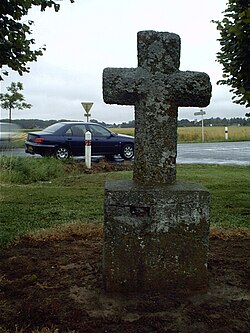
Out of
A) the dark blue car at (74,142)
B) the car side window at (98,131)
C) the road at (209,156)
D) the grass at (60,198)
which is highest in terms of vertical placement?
the car side window at (98,131)

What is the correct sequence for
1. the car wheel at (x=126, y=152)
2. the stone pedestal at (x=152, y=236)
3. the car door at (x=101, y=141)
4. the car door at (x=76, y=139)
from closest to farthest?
the stone pedestal at (x=152, y=236) < the car door at (x=76, y=139) < the car door at (x=101, y=141) < the car wheel at (x=126, y=152)

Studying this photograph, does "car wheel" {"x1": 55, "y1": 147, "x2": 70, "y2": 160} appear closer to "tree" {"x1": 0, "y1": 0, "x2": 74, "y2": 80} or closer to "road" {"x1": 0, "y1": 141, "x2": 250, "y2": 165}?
"road" {"x1": 0, "y1": 141, "x2": 250, "y2": 165}

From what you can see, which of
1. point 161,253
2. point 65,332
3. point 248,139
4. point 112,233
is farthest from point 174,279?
point 248,139

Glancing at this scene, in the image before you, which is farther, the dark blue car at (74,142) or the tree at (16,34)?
the dark blue car at (74,142)

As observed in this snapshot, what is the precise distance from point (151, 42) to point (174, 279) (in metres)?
1.71

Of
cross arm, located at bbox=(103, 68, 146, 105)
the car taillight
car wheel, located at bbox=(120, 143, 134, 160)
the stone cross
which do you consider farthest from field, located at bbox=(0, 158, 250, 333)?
car wheel, located at bbox=(120, 143, 134, 160)

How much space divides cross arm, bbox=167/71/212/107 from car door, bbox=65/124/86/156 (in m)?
11.4

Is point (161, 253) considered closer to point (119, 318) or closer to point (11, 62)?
point (119, 318)

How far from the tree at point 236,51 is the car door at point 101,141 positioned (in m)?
8.32

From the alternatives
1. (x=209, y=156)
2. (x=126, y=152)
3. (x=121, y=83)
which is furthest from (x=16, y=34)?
(x=209, y=156)

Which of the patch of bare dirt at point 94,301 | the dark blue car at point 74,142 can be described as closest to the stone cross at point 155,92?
the patch of bare dirt at point 94,301

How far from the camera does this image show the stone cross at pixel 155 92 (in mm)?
3322

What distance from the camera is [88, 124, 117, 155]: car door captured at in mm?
15078

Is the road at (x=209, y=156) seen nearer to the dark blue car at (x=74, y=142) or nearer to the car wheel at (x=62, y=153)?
the dark blue car at (x=74, y=142)
